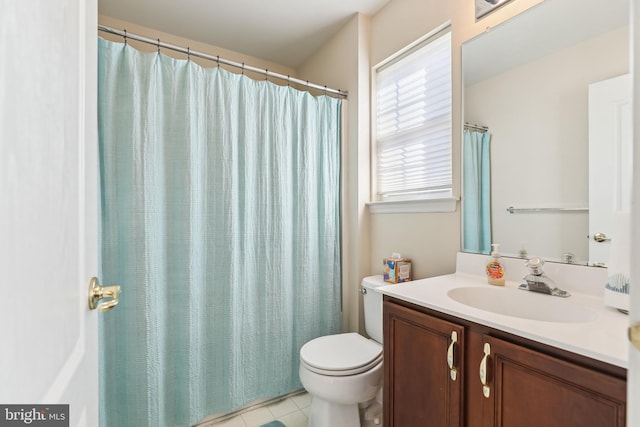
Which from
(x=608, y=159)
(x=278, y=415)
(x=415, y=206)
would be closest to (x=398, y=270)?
(x=415, y=206)

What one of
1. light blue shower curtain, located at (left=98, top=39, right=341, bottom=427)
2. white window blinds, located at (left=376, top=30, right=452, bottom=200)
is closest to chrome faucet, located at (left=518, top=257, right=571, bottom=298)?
white window blinds, located at (left=376, top=30, right=452, bottom=200)

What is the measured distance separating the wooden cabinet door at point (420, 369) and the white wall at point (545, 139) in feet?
1.97

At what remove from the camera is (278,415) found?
1.65m

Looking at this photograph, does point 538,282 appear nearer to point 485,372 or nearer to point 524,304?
point 524,304

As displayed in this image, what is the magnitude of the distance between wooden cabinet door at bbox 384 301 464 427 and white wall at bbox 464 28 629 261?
601 mm

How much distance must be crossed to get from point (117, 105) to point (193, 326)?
1.17 m

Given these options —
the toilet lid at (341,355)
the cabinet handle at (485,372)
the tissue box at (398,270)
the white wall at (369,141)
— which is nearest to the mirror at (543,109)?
the white wall at (369,141)

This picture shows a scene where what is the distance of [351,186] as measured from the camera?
2020 mm

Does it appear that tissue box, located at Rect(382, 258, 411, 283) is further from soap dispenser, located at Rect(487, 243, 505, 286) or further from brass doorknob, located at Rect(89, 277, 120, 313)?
brass doorknob, located at Rect(89, 277, 120, 313)

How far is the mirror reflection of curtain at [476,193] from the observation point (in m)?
1.35
